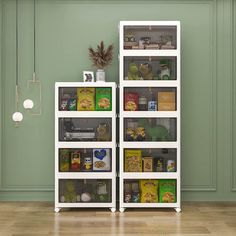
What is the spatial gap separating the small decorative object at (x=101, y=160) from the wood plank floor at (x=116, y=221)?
0.49 metres

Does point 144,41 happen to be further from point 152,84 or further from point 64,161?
point 64,161

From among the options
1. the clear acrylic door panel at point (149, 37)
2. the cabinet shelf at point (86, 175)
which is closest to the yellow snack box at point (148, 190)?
the cabinet shelf at point (86, 175)

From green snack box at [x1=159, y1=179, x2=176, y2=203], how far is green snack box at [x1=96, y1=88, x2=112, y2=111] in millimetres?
1081

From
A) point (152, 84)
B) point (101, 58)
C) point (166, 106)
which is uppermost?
point (101, 58)

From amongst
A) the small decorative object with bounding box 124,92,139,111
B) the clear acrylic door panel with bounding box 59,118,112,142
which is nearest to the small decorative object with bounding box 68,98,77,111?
the clear acrylic door panel with bounding box 59,118,112,142

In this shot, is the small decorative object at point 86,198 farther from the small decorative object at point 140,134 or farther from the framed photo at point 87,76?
the framed photo at point 87,76

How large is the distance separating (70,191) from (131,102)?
127 centimetres

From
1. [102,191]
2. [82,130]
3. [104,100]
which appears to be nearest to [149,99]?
[104,100]

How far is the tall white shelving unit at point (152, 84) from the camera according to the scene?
5887 millimetres

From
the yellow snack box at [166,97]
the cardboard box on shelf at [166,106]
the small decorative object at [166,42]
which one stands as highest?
the small decorative object at [166,42]

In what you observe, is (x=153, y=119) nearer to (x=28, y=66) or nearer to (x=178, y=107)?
Answer: (x=178, y=107)

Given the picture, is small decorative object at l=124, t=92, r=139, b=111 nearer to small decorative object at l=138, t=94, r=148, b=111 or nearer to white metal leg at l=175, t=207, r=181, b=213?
small decorative object at l=138, t=94, r=148, b=111

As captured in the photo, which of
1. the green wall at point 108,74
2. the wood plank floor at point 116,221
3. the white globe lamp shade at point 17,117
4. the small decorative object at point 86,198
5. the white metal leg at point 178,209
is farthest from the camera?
the green wall at point 108,74

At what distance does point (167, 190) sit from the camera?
5.93 meters
